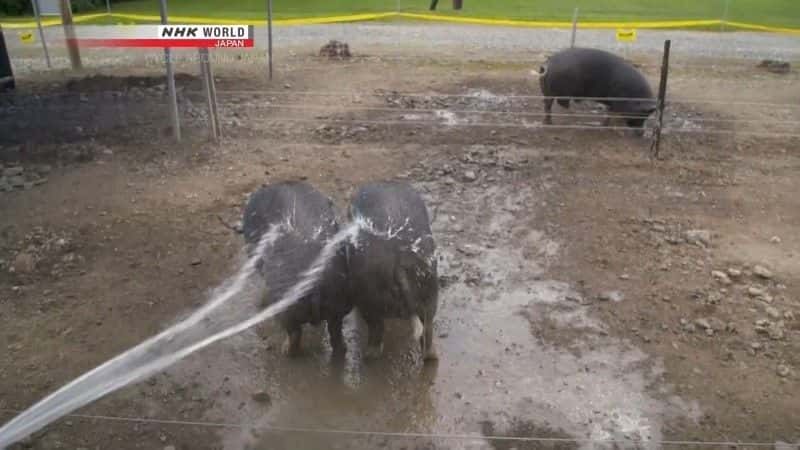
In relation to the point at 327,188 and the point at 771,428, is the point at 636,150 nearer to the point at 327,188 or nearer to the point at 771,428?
the point at 327,188

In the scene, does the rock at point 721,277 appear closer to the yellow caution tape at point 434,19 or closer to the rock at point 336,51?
the rock at point 336,51

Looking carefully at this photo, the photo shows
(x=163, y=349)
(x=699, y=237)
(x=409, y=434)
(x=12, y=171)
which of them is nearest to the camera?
(x=409, y=434)

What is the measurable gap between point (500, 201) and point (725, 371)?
3.45m

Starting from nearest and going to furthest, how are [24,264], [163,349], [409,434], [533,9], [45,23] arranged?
[409,434] → [163,349] → [24,264] → [45,23] → [533,9]

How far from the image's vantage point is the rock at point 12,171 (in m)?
9.04

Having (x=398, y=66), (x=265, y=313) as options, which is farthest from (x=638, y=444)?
(x=398, y=66)

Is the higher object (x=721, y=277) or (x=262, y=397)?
(x=721, y=277)

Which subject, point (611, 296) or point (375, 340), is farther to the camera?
point (611, 296)

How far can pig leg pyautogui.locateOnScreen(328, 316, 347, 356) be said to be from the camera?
18.4 ft

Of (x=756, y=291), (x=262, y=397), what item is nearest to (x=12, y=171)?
(x=262, y=397)

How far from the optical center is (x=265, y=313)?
6258 mm

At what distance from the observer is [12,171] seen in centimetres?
912

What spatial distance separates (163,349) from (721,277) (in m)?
5.10

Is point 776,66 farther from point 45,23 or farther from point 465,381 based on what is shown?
point 45,23
